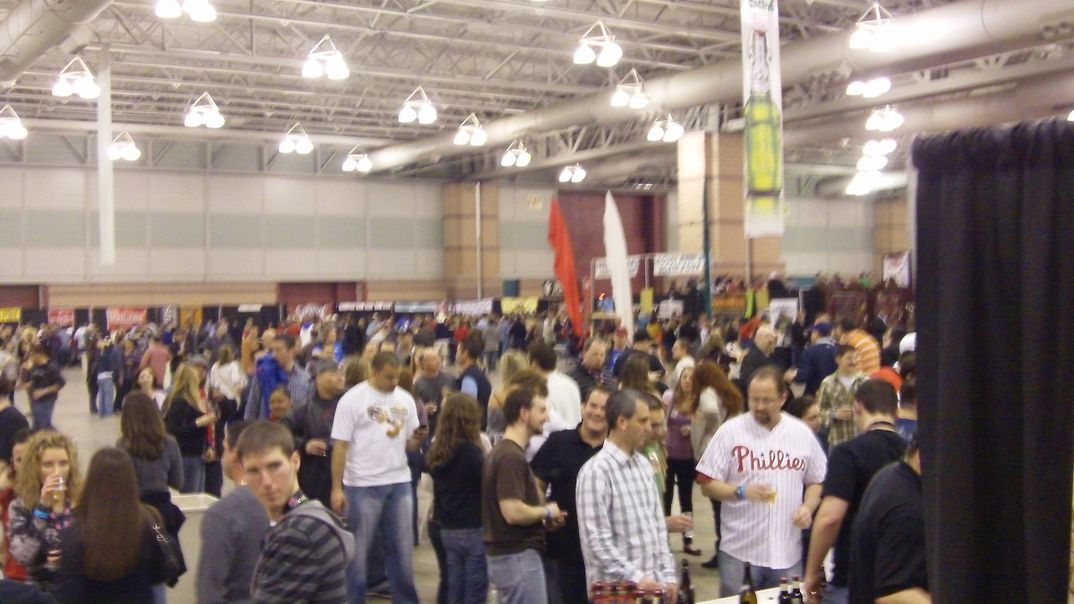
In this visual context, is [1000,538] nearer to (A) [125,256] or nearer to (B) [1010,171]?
(B) [1010,171]

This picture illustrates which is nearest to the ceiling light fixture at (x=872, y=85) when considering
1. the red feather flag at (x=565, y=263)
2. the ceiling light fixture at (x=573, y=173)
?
the red feather flag at (x=565, y=263)

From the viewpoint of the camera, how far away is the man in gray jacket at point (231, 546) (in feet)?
10.5

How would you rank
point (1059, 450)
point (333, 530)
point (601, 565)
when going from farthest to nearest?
point (601, 565), point (333, 530), point (1059, 450)

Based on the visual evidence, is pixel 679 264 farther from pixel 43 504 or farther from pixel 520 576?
pixel 43 504

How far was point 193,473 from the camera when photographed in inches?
287

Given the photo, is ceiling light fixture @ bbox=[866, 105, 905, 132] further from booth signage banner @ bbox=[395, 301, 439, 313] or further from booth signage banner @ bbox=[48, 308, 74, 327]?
booth signage banner @ bbox=[48, 308, 74, 327]

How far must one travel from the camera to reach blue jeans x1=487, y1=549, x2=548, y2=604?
4223mm

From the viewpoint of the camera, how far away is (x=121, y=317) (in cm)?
2783

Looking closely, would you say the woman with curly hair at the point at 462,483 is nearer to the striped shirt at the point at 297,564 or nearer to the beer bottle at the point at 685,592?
the beer bottle at the point at 685,592

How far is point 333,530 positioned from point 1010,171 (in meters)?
1.99

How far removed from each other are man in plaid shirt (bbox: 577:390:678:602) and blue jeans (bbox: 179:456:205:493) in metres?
4.27

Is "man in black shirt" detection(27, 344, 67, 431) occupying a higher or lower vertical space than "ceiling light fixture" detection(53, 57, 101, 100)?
lower

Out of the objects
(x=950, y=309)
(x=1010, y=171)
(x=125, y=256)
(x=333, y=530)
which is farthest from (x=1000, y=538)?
(x=125, y=256)

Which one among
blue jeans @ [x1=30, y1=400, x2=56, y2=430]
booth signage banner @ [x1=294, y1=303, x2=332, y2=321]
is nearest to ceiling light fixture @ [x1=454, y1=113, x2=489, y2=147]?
booth signage banner @ [x1=294, y1=303, x2=332, y2=321]
